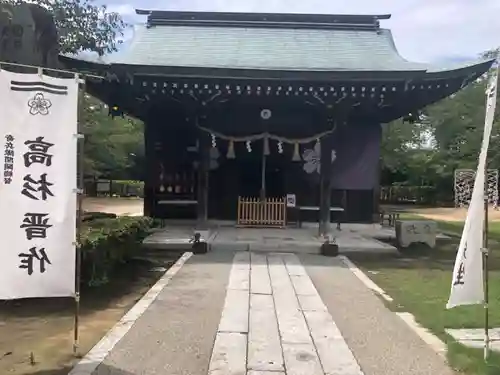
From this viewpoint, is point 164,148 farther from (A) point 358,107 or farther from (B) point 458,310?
(B) point 458,310

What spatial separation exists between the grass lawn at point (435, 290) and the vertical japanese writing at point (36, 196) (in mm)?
3520

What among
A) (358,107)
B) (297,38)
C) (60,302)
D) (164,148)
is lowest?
(60,302)

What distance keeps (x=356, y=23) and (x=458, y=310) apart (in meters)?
13.8

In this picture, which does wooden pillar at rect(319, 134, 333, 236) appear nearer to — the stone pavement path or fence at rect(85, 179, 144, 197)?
the stone pavement path

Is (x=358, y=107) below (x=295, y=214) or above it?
above

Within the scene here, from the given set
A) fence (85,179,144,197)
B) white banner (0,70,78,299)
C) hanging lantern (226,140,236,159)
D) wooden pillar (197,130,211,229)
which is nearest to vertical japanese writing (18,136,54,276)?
white banner (0,70,78,299)

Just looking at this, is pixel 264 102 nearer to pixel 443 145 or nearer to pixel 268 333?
pixel 268 333

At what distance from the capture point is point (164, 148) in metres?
15.6

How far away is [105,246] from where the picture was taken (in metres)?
7.57

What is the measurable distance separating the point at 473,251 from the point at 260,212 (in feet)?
34.1

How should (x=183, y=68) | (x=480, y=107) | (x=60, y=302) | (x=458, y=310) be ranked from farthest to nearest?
(x=480, y=107) → (x=183, y=68) → (x=60, y=302) → (x=458, y=310)

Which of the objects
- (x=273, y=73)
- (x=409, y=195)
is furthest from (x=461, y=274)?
(x=409, y=195)

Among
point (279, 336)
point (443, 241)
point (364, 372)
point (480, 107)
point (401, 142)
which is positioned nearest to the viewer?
point (364, 372)

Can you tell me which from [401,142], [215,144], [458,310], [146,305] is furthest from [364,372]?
[401,142]
